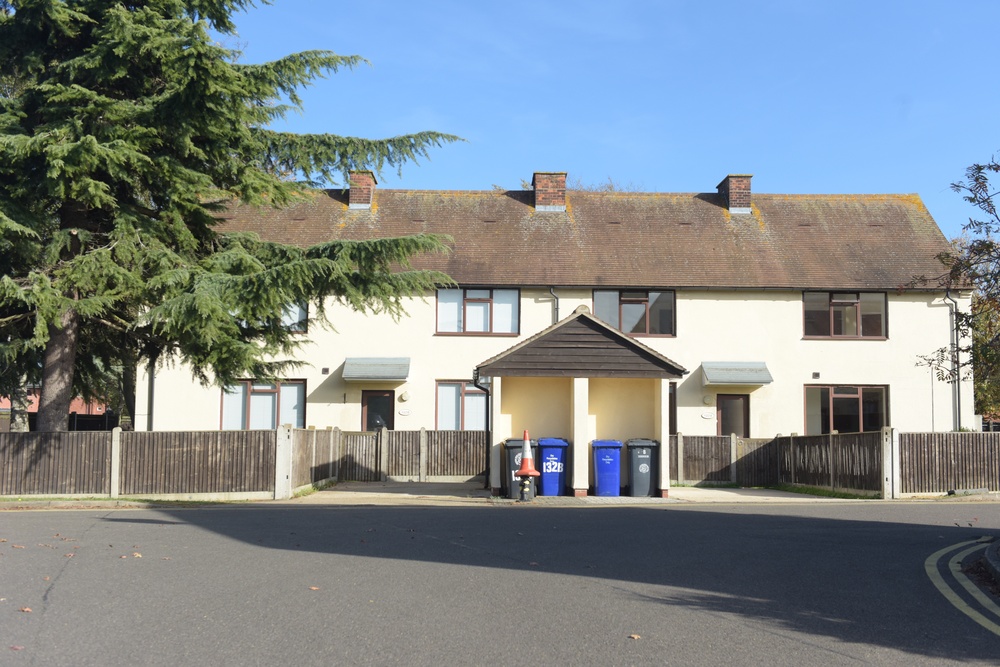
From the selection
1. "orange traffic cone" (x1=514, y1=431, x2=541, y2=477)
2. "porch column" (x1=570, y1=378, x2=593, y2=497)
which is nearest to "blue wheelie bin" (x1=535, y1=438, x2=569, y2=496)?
"porch column" (x1=570, y1=378, x2=593, y2=497)

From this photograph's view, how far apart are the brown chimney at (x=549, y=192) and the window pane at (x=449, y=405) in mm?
7147

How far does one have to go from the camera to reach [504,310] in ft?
98.1

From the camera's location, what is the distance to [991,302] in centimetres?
1205

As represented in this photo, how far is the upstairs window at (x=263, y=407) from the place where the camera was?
29.5 meters

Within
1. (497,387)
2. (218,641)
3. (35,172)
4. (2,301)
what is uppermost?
(35,172)

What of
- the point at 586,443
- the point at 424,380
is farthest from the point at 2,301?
the point at 424,380

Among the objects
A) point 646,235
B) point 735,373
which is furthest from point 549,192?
point 735,373

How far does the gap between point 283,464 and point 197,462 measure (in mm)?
1730

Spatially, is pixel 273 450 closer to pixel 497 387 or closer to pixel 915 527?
pixel 497 387

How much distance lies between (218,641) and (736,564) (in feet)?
18.4

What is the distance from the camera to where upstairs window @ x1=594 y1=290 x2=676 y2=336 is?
29859mm

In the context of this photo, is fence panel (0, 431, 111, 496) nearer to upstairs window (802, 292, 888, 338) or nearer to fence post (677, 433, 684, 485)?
fence post (677, 433, 684, 485)

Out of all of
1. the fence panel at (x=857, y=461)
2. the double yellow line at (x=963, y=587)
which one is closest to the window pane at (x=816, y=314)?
the fence panel at (x=857, y=461)

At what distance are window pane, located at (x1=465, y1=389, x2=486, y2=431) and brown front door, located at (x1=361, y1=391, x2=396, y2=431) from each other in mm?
2167
